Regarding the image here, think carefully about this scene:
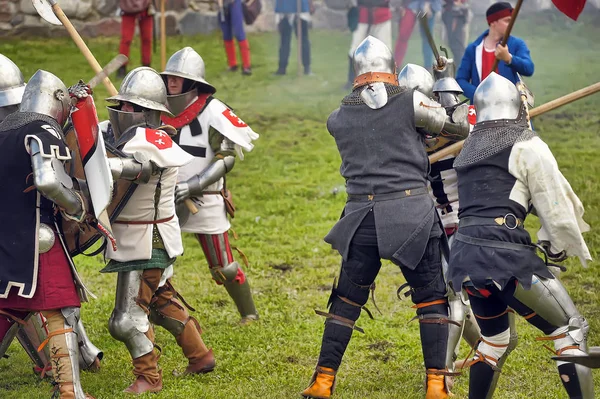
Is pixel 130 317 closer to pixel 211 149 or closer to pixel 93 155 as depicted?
pixel 93 155

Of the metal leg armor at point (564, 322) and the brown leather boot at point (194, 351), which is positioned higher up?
the metal leg armor at point (564, 322)

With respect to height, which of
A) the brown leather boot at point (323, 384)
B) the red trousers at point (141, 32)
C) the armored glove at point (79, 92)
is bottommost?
the red trousers at point (141, 32)

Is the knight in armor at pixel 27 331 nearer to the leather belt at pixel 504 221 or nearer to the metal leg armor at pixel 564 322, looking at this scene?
the leather belt at pixel 504 221

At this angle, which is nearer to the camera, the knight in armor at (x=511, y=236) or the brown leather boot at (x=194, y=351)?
the knight in armor at (x=511, y=236)

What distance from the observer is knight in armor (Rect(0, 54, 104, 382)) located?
5133 mm

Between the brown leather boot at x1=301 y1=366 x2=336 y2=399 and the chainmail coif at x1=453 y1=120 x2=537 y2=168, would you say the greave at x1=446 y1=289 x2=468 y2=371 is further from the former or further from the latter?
the chainmail coif at x1=453 y1=120 x2=537 y2=168

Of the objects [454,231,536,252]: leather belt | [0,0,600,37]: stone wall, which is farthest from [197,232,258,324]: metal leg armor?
[0,0,600,37]: stone wall

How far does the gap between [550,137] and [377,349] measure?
19.8 feet

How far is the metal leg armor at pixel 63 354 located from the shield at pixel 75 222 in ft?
1.18

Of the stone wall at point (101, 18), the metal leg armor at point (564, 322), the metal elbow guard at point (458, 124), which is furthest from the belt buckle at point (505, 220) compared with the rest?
the stone wall at point (101, 18)

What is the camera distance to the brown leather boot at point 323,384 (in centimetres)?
517

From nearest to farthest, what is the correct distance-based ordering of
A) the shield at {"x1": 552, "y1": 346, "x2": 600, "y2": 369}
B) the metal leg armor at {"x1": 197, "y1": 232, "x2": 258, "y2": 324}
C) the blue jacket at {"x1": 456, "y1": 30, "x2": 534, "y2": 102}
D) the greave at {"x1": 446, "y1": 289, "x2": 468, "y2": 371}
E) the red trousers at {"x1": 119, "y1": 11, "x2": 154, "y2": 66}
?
the shield at {"x1": 552, "y1": 346, "x2": 600, "y2": 369}, the greave at {"x1": 446, "y1": 289, "x2": 468, "y2": 371}, the metal leg armor at {"x1": 197, "y1": 232, "x2": 258, "y2": 324}, the blue jacket at {"x1": 456, "y1": 30, "x2": 534, "y2": 102}, the red trousers at {"x1": 119, "y1": 11, "x2": 154, "y2": 66}

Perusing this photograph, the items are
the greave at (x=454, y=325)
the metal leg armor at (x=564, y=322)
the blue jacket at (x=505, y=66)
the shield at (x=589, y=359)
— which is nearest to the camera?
the shield at (x=589, y=359)

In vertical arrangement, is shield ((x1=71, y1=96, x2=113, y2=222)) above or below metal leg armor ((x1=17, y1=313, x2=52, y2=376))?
above
